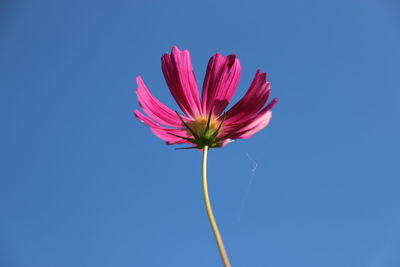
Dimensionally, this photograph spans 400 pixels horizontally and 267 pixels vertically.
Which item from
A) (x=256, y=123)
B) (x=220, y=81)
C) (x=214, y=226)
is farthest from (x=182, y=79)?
(x=214, y=226)

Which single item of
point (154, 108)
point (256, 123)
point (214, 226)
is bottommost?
point (214, 226)

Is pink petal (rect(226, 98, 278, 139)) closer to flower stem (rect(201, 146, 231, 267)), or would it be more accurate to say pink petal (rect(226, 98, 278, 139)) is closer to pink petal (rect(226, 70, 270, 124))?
pink petal (rect(226, 70, 270, 124))

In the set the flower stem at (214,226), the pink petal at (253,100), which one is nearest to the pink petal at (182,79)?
the pink petal at (253,100)

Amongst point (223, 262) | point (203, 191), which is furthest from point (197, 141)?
point (223, 262)

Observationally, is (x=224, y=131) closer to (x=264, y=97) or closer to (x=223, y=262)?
(x=264, y=97)

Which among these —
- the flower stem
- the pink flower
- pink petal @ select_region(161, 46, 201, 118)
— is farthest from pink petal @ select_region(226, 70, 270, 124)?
the flower stem

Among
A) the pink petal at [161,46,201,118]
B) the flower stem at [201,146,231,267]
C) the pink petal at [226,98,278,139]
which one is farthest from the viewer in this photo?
the pink petal at [161,46,201,118]

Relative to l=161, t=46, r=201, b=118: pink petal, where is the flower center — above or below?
below

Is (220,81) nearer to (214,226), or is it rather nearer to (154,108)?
(154,108)
